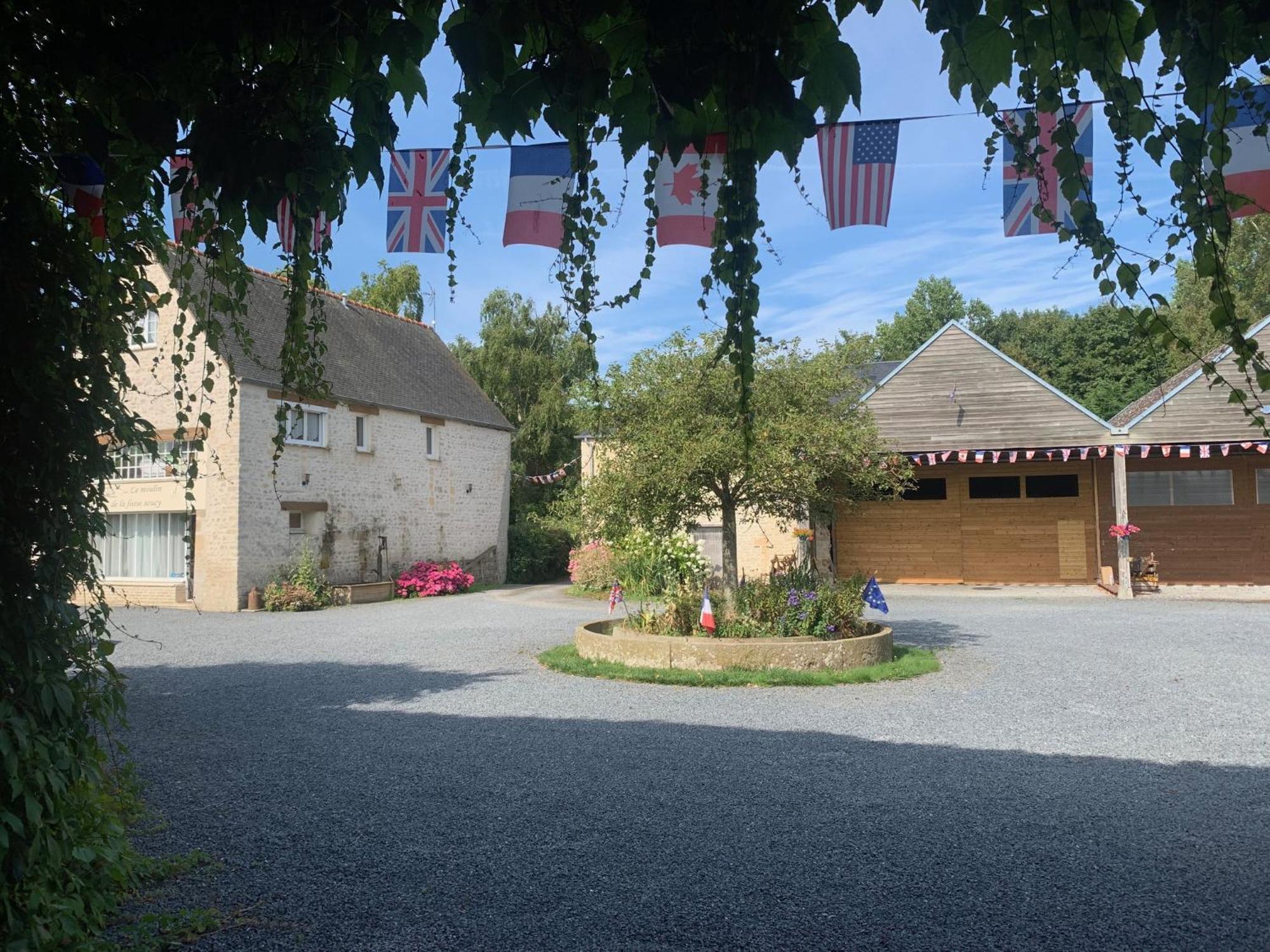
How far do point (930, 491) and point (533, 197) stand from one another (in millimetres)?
17791

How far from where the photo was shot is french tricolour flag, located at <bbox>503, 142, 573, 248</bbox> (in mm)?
6266

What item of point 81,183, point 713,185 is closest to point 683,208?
point 713,185

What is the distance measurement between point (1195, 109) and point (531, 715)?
707 centimetres

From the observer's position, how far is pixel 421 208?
702 centimetres

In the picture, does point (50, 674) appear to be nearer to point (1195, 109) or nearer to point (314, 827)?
point (314, 827)

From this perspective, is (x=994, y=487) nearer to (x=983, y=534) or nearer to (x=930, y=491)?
(x=983, y=534)

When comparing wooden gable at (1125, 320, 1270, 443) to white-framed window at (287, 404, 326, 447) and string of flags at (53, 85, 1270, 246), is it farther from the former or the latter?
white-framed window at (287, 404, 326, 447)

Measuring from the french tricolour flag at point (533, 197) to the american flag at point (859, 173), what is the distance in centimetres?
201

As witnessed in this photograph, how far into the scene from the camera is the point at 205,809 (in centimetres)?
544

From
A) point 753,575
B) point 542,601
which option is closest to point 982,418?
point 753,575

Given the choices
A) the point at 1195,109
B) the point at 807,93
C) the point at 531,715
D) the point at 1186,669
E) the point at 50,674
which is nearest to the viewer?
the point at 1195,109

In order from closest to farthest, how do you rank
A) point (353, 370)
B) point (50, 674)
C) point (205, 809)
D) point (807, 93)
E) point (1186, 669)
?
point (807, 93) < point (50, 674) < point (205, 809) < point (1186, 669) < point (353, 370)

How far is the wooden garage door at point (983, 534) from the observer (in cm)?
2148

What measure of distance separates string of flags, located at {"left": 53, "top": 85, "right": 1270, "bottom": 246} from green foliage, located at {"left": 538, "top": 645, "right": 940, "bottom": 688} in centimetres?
489
